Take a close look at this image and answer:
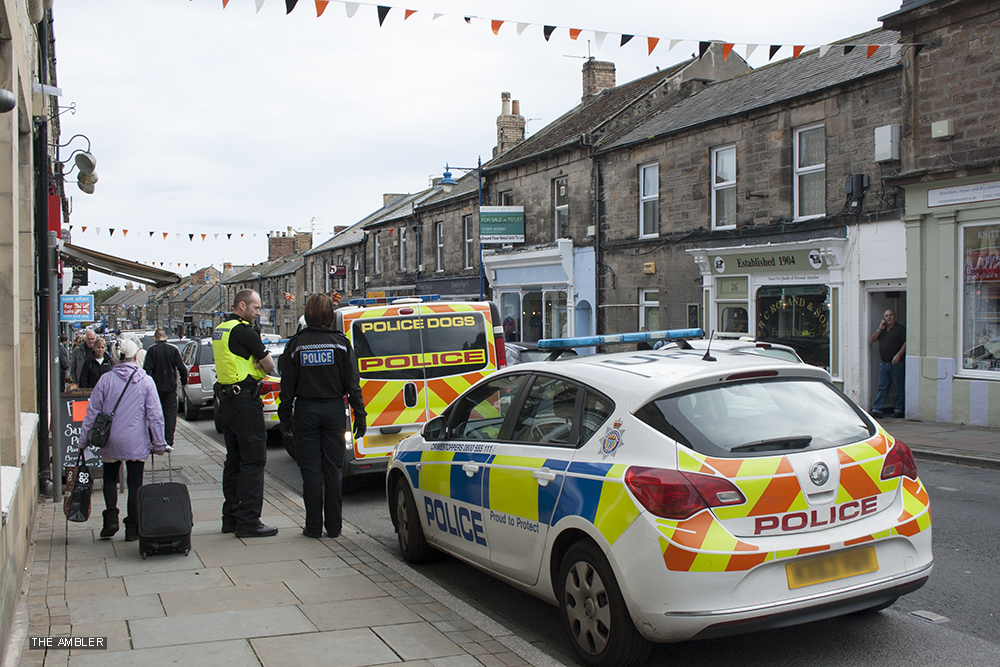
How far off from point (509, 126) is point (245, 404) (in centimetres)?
2992

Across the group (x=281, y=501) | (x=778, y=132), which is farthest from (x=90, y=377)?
(x=778, y=132)

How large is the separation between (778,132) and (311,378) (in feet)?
42.0

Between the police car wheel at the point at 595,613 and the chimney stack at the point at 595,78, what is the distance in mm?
26838

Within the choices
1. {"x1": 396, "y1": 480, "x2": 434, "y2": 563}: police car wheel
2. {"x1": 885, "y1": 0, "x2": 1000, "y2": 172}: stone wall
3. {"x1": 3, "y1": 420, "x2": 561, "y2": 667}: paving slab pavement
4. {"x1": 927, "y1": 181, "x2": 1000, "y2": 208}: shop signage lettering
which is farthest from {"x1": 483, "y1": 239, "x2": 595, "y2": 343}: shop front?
{"x1": 396, "y1": 480, "x2": 434, "y2": 563}: police car wheel

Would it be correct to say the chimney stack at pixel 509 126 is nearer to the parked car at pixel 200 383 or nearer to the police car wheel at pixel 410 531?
the parked car at pixel 200 383

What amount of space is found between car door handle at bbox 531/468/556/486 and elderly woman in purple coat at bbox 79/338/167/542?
3395 millimetres

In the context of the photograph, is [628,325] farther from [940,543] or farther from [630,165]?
[940,543]

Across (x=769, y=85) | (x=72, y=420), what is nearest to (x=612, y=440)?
(x=72, y=420)

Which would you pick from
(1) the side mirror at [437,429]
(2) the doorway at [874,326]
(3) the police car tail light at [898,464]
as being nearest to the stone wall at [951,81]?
(2) the doorway at [874,326]

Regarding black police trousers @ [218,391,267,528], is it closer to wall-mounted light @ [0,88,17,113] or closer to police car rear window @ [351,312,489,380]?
police car rear window @ [351,312,489,380]

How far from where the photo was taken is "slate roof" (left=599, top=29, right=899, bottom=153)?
51.0 feet

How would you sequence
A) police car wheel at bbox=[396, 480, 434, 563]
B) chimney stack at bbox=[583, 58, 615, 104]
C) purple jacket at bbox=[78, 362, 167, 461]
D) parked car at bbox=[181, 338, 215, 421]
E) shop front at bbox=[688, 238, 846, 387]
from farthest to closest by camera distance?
chimney stack at bbox=[583, 58, 615, 104]
parked car at bbox=[181, 338, 215, 421]
shop front at bbox=[688, 238, 846, 387]
purple jacket at bbox=[78, 362, 167, 461]
police car wheel at bbox=[396, 480, 434, 563]

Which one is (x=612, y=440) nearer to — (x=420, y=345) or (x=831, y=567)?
(x=831, y=567)

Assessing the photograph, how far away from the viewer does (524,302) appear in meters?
27.3
